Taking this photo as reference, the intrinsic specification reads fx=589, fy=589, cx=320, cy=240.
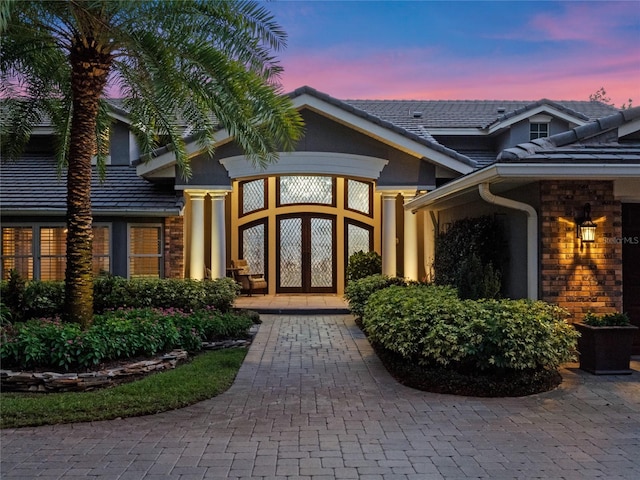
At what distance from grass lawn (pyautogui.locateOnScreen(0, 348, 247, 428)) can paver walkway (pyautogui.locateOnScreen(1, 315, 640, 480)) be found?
0.17m

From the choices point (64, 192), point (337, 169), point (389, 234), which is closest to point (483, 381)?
point (389, 234)

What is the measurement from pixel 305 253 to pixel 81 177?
9864mm

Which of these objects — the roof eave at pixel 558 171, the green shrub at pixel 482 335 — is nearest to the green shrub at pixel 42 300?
the green shrub at pixel 482 335

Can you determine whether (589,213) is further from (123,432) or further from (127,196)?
(127,196)

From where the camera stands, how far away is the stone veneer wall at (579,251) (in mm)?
8383

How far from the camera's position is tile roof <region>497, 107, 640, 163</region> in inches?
306

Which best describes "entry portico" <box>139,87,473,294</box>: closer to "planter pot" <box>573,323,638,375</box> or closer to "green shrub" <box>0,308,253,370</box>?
"green shrub" <box>0,308,253,370</box>

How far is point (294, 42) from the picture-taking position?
9570mm

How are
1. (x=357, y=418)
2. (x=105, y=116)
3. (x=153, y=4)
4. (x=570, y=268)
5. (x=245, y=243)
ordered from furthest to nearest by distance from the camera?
(x=245, y=243), (x=105, y=116), (x=570, y=268), (x=153, y=4), (x=357, y=418)

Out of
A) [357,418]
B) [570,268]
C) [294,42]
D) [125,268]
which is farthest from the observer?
[125,268]

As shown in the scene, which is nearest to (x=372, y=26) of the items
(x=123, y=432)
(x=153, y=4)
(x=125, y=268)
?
(x=153, y=4)

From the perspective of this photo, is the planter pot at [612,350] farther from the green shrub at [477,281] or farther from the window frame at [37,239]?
the window frame at [37,239]

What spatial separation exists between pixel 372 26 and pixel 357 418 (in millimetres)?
8482

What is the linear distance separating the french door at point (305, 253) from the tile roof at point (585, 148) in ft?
32.7
